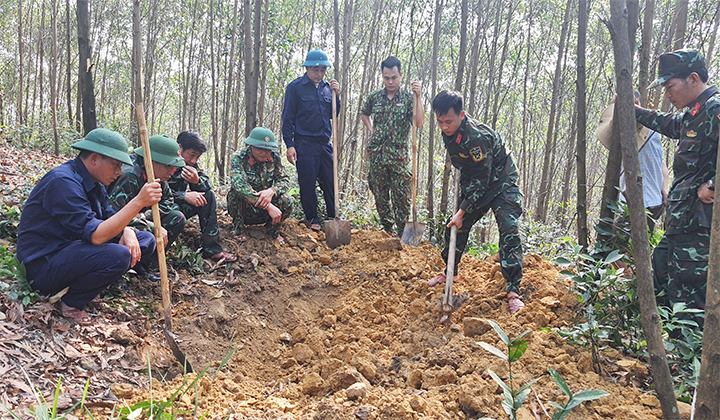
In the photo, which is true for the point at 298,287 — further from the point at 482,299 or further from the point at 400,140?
the point at 400,140

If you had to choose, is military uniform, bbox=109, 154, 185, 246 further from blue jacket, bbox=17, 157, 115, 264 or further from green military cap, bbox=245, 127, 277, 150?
green military cap, bbox=245, 127, 277, 150

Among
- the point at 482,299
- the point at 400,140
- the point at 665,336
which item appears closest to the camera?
the point at 665,336

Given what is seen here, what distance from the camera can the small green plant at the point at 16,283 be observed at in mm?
2363

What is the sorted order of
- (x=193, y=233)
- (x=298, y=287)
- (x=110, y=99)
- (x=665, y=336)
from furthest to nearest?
1. (x=110, y=99)
2. (x=193, y=233)
3. (x=298, y=287)
4. (x=665, y=336)

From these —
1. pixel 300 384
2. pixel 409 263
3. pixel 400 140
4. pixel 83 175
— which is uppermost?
pixel 400 140

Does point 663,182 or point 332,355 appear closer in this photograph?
point 332,355

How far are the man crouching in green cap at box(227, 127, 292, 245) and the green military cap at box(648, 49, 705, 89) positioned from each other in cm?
304

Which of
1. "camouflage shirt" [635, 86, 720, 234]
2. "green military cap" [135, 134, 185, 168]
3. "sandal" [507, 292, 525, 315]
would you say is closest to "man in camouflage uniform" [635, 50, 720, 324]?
"camouflage shirt" [635, 86, 720, 234]

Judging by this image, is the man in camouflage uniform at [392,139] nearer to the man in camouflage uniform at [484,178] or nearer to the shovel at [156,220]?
the man in camouflage uniform at [484,178]

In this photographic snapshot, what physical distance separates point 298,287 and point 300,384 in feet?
4.27

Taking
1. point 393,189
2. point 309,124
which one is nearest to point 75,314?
point 309,124

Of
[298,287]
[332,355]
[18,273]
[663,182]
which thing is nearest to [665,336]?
[663,182]

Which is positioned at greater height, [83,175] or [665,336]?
[83,175]

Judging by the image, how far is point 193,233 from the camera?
13.2 feet
